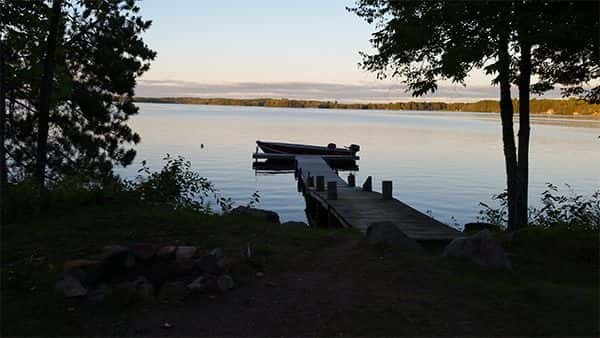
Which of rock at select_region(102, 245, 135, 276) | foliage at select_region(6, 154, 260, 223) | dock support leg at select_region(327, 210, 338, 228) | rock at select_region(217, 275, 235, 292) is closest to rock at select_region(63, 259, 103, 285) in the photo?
rock at select_region(102, 245, 135, 276)

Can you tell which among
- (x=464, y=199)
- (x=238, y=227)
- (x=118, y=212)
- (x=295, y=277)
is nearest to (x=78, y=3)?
(x=118, y=212)

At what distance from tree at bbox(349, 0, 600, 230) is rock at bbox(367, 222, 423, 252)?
3.42 m

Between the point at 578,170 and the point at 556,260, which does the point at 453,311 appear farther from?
the point at 578,170

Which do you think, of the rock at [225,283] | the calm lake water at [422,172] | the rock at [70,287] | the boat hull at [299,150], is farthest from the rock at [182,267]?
the boat hull at [299,150]

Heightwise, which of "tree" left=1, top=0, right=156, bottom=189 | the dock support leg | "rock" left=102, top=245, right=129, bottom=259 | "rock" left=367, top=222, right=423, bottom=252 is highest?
"tree" left=1, top=0, right=156, bottom=189

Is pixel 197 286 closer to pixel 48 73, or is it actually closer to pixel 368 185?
pixel 48 73

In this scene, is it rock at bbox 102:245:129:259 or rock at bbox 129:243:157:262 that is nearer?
rock at bbox 102:245:129:259

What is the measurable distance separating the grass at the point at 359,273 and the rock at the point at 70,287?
0.35 ft

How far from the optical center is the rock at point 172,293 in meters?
6.02

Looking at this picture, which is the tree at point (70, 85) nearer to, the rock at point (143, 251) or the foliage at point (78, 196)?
the foliage at point (78, 196)

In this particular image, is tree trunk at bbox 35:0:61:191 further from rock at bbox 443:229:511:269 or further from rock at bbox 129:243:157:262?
rock at bbox 443:229:511:269

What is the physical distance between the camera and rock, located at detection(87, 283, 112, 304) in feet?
19.2

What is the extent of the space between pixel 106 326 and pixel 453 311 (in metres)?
3.56

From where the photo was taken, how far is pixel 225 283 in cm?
634
